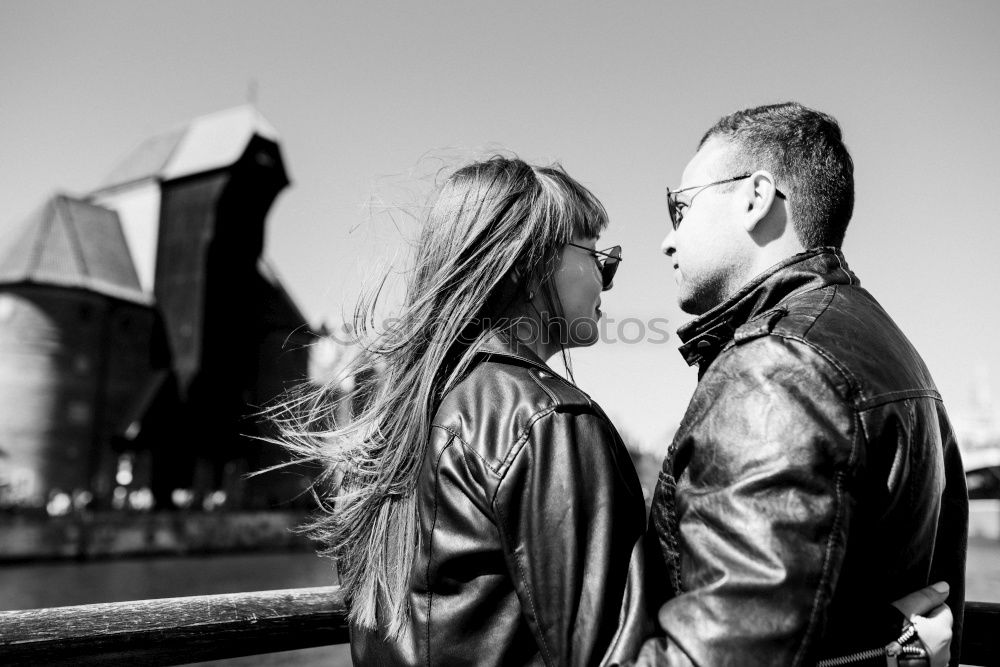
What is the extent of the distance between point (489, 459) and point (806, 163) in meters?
1.01

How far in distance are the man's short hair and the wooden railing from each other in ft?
4.90

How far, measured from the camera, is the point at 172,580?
89.9 feet

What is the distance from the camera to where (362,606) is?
1.85 m

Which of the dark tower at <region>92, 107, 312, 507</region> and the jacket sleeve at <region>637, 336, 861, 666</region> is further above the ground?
the jacket sleeve at <region>637, 336, 861, 666</region>

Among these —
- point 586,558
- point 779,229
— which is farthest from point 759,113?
point 586,558

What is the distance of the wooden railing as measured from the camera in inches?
77.5

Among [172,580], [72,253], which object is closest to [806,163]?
[172,580]

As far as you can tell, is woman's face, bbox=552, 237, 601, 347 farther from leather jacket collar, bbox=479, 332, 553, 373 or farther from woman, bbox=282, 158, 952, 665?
leather jacket collar, bbox=479, 332, 553, 373

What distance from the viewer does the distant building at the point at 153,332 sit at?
106ft

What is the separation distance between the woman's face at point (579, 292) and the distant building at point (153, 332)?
29.3 meters

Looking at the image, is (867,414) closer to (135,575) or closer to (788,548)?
(788,548)

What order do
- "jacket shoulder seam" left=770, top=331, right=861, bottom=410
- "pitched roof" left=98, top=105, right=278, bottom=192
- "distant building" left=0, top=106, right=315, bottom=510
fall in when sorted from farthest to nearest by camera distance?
1. "pitched roof" left=98, top=105, right=278, bottom=192
2. "distant building" left=0, top=106, right=315, bottom=510
3. "jacket shoulder seam" left=770, top=331, right=861, bottom=410

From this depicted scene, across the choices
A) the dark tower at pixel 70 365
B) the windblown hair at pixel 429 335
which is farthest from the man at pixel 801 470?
the dark tower at pixel 70 365

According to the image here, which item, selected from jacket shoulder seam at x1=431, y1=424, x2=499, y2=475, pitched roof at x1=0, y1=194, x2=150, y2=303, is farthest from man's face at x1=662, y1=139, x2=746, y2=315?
pitched roof at x1=0, y1=194, x2=150, y2=303
